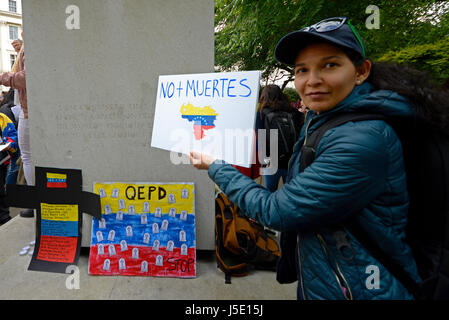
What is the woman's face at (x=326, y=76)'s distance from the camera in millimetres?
1067

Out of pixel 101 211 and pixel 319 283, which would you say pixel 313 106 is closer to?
pixel 319 283

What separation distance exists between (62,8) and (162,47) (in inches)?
42.3

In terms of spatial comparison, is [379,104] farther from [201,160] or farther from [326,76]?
[201,160]

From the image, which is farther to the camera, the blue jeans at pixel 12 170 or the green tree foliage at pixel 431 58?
the blue jeans at pixel 12 170

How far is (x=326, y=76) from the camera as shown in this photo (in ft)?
3.54

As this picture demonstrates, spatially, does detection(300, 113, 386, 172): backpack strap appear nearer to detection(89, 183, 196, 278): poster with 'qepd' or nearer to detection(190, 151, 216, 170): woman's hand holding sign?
detection(190, 151, 216, 170): woman's hand holding sign

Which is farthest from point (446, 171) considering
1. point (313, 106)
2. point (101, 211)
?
point (101, 211)

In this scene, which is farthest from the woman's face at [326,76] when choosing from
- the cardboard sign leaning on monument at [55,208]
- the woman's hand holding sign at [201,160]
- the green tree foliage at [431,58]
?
the cardboard sign leaning on monument at [55,208]

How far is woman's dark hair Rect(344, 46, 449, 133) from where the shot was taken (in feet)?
3.13

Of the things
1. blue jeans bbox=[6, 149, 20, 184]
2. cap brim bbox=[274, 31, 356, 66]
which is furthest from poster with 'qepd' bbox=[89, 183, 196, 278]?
blue jeans bbox=[6, 149, 20, 184]

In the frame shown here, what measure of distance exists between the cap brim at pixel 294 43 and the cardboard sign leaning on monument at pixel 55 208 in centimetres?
248

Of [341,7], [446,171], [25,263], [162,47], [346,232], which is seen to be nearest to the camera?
[446,171]

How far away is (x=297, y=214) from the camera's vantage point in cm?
99

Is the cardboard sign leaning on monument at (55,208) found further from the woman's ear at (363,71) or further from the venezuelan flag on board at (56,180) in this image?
the woman's ear at (363,71)
